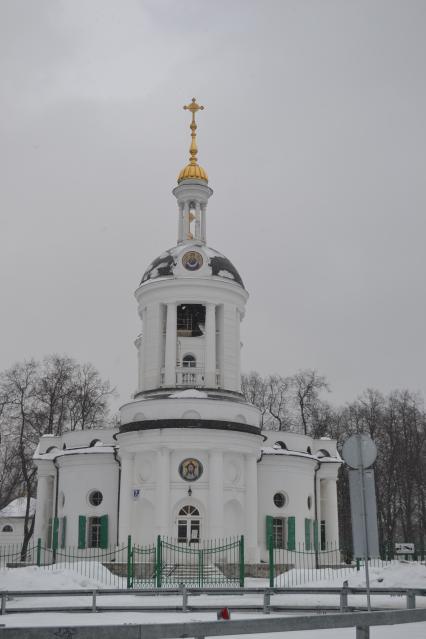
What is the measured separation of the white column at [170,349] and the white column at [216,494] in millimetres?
5777

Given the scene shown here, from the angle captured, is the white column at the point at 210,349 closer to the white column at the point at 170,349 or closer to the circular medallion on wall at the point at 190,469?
the white column at the point at 170,349

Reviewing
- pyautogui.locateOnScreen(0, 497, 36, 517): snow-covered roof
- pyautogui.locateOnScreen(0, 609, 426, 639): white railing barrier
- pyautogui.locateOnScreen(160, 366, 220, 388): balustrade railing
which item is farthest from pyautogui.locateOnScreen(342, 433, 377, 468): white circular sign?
pyautogui.locateOnScreen(0, 497, 36, 517): snow-covered roof

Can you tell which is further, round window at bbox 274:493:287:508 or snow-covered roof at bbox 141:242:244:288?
snow-covered roof at bbox 141:242:244:288

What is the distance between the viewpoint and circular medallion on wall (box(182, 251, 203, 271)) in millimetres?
40625

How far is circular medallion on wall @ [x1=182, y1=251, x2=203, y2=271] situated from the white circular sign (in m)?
29.8

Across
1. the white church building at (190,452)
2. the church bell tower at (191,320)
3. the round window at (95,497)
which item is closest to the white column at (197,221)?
the white church building at (190,452)

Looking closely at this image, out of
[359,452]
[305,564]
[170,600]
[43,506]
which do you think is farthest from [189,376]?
[359,452]

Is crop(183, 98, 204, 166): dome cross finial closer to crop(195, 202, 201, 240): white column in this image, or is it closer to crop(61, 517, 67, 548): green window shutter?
crop(195, 202, 201, 240): white column

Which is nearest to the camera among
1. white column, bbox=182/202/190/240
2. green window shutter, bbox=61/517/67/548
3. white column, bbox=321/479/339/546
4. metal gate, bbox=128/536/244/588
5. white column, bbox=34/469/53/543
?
metal gate, bbox=128/536/244/588

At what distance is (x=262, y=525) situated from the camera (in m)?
37.6

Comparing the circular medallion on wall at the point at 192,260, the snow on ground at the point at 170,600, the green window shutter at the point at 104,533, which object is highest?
the circular medallion on wall at the point at 192,260

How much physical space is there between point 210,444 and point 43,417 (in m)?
19.3

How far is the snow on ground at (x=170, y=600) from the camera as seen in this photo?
11.3 metres

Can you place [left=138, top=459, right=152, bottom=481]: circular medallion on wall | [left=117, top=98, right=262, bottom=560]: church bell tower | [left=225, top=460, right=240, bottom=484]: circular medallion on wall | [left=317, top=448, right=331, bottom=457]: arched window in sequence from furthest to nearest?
[left=317, top=448, right=331, bottom=457]: arched window < [left=225, top=460, right=240, bottom=484]: circular medallion on wall < [left=138, top=459, right=152, bottom=481]: circular medallion on wall < [left=117, top=98, right=262, bottom=560]: church bell tower
